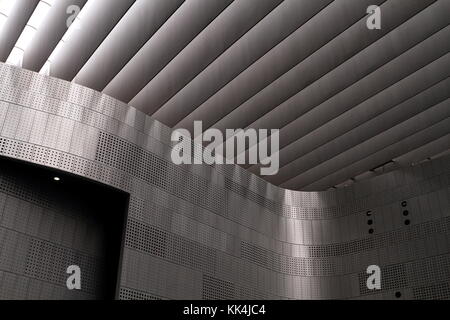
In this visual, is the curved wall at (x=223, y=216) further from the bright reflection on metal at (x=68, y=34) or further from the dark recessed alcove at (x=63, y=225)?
the bright reflection on metal at (x=68, y=34)

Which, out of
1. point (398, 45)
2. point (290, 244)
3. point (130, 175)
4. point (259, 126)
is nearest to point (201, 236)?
point (130, 175)

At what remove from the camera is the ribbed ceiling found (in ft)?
38.0

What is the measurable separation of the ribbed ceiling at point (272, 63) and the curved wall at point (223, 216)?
172 centimetres

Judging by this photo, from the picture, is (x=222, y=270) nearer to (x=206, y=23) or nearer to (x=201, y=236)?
(x=201, y=236)

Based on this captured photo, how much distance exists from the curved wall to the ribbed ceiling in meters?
1.72

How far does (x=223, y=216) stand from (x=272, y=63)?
446 centimetres

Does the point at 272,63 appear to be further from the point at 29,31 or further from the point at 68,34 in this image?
the point at 29,31

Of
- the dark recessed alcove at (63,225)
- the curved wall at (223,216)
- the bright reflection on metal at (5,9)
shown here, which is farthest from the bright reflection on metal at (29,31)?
the dark recessed alcove at (63,225)

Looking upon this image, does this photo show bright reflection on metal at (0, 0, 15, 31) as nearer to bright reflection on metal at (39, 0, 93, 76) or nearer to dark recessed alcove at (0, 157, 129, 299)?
bright reflection on metal at (39, 0, 93, 76)

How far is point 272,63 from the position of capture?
13055 millimetres

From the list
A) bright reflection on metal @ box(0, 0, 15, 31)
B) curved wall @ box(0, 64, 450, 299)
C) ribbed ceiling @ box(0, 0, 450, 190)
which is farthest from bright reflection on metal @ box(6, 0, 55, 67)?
curved wall @ box(0, 64, 450, 299)

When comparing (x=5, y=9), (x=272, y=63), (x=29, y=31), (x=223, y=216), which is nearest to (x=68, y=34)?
(x=29, y=31)

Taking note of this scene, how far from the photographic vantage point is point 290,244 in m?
14.7

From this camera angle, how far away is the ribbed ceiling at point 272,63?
1157 cm
